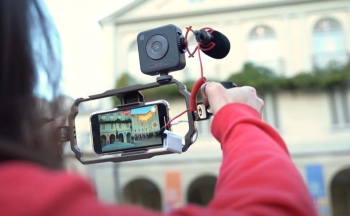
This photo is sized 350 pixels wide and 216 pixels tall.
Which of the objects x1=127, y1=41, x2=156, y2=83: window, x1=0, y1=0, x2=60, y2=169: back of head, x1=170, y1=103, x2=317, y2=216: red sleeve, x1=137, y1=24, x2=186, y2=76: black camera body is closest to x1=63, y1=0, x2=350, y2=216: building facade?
x1=127, y1=41, x2=156, y2=83: window

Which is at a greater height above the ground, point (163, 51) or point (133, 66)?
point (133, 66)

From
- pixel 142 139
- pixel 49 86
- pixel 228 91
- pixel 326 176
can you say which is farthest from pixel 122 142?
pixel 326 176

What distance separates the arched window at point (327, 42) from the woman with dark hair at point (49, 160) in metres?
8.89

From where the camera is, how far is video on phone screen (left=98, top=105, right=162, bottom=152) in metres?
0.93

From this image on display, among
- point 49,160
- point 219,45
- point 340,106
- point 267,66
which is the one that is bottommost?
point 340,106

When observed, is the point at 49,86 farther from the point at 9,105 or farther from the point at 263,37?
the point at 263,37

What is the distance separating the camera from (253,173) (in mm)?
469

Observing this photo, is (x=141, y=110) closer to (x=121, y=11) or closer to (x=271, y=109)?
(x=271, y=109)

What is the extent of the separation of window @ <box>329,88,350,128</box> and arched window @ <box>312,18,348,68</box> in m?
0.56

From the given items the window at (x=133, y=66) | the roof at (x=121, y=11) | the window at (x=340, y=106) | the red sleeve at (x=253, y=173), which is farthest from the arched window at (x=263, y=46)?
the red sleeve at (x=253, y=173)

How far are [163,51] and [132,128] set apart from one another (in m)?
0.16

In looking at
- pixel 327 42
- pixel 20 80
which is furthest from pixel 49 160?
pixel 327 42

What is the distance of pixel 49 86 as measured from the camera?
0.47 metres

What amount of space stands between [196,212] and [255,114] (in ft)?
0.65
